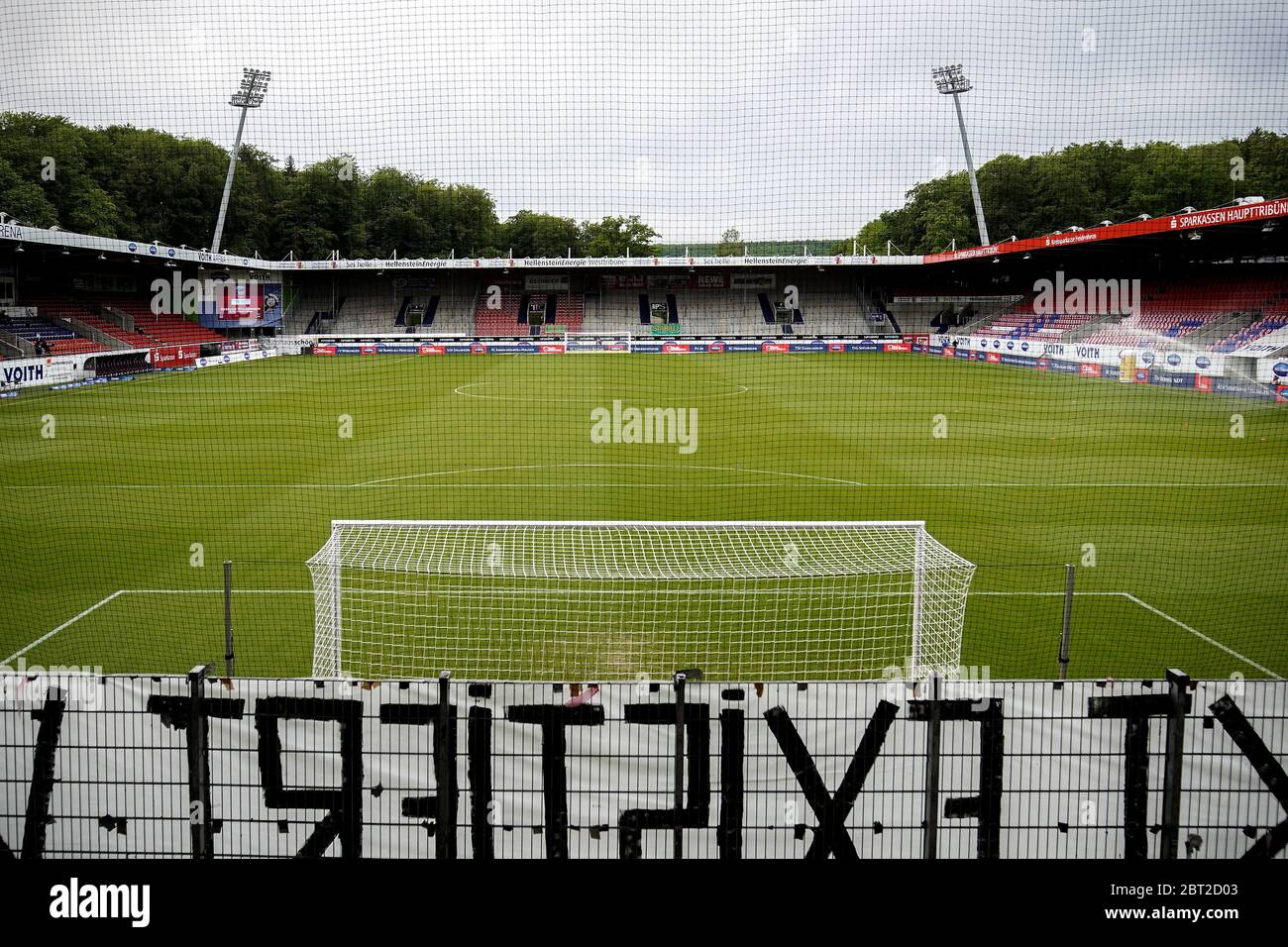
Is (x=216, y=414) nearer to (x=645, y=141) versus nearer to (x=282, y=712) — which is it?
(x=645, y=141)

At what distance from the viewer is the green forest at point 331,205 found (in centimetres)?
3403

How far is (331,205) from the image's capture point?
1459 inches

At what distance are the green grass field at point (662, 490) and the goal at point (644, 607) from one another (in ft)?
1.45

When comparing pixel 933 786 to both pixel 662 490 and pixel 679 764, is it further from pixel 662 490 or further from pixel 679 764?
pixel 662 490

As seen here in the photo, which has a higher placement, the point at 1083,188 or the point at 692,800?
the point at 1083,188

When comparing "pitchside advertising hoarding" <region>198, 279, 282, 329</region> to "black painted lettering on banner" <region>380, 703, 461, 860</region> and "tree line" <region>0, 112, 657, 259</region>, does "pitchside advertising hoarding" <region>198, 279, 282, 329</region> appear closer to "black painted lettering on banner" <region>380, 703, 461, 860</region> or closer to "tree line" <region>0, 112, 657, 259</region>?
"tree line" <region>0, 112, 657, 259</region>

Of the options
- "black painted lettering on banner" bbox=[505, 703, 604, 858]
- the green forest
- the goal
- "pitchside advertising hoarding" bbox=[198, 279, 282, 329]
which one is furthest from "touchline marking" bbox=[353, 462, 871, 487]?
"pitchside advertising hoarding" bbox=[198, 279, 282, 329]

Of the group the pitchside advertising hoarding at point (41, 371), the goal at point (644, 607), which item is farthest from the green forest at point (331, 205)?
the goal at point (644, 607)

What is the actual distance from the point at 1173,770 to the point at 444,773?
276cm

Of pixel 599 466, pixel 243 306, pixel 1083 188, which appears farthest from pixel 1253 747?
pixel 243 306

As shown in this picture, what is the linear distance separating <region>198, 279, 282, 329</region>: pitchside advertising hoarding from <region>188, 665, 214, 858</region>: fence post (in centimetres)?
3676

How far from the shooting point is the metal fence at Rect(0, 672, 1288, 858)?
384 cm

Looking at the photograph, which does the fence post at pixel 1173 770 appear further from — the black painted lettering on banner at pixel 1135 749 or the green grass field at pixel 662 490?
the green grass field at pixel 662 490

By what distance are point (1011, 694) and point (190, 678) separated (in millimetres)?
3238
